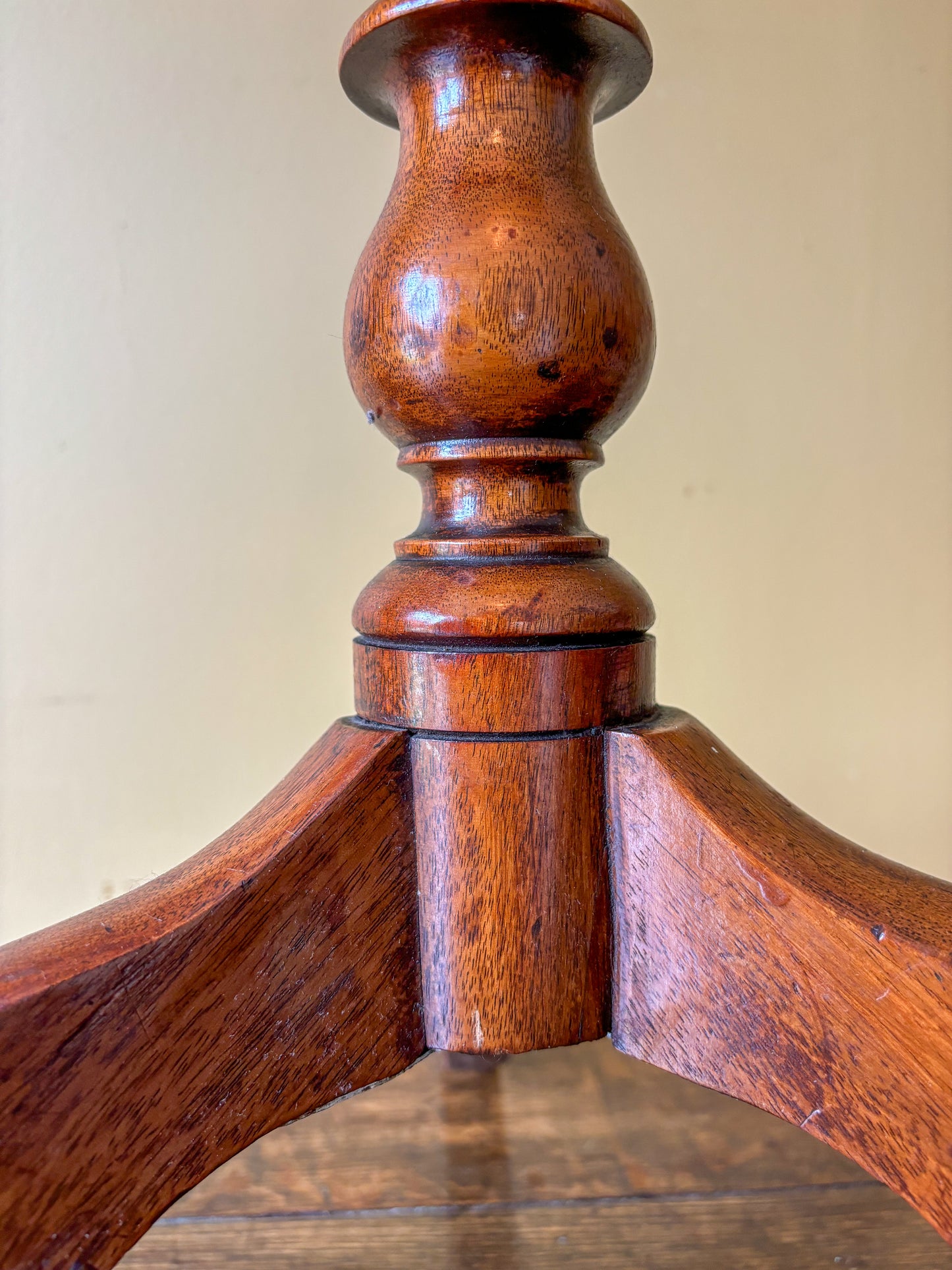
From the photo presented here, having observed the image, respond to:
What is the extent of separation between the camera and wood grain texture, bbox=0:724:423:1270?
0.28 meters

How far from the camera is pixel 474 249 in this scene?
12.7 inches

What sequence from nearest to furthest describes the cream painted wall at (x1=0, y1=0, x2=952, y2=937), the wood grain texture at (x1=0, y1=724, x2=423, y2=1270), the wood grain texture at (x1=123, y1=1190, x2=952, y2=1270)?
the wood grain texture at (x1=0, y1=724, x2=423, y2=1270), the wood grain texture at (x1=123, y1=1190, x2=952, y2=1270), the cream painted wall at (x1=0, y1=0, x2=952, y2=937)

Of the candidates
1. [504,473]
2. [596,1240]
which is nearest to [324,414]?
[504,473]

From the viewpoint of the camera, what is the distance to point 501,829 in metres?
0.33

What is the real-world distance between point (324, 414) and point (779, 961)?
30.0 inches

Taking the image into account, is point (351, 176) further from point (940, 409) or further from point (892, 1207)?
point (892, 1207)

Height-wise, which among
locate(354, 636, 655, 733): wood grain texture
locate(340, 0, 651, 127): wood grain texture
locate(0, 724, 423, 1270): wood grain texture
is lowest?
locate(0, 724, 423, 1270): wood grain texture

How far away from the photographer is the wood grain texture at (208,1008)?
0.28m

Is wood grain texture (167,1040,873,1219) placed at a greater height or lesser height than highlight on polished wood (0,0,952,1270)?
lesser

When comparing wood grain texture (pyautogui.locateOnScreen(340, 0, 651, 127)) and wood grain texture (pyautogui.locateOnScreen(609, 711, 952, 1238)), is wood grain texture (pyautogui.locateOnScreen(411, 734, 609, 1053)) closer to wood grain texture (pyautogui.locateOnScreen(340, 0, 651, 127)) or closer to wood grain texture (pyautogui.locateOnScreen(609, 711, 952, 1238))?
wood grain texture (pyautogui.locateOnScreen(609, 711, 952, 1238))

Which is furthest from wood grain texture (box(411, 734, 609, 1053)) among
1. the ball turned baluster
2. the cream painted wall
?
the cream painted wall

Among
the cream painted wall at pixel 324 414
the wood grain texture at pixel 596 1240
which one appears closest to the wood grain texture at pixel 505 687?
the wood grain texture at pixel 596 1240

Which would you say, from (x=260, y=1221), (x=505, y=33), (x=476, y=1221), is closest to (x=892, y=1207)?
(x=476, y=1221)

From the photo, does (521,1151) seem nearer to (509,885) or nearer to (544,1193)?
(544,1193)
